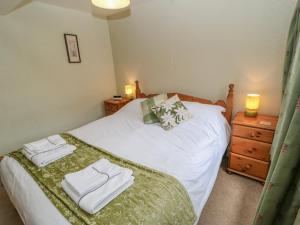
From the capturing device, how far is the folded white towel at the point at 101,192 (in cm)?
98

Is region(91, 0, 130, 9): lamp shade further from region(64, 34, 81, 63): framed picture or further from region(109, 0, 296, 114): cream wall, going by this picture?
region(64, 34, 81, 63): framed picture

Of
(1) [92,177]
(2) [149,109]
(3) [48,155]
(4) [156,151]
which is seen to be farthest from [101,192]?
(2) [149,109]

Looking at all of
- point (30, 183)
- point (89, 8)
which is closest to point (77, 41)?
point (89, 8)

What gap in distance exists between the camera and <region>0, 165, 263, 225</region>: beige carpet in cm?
158

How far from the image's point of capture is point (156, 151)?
62.6 inches

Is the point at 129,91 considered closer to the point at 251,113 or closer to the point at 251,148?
the point at 251,113

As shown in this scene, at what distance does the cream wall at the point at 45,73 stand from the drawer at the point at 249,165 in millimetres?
2619

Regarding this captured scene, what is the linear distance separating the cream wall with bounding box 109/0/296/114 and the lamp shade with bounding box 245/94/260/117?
0.17 m

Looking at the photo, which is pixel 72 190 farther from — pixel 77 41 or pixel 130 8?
pixel 130 8

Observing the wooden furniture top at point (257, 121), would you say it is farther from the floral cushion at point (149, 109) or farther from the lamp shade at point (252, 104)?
the floral cushion at point (149, 109)

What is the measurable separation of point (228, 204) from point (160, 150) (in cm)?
93

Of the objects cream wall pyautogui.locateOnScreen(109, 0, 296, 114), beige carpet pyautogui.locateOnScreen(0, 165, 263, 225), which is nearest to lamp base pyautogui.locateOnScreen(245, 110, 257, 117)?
cream wall pyautogui.locateOnScreen(109, 0, 296, 114)

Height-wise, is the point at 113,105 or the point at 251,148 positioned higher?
the point at 113,105

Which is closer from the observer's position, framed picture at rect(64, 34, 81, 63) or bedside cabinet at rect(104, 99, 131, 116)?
framed picture at rect(64, 34, 81, 63)
